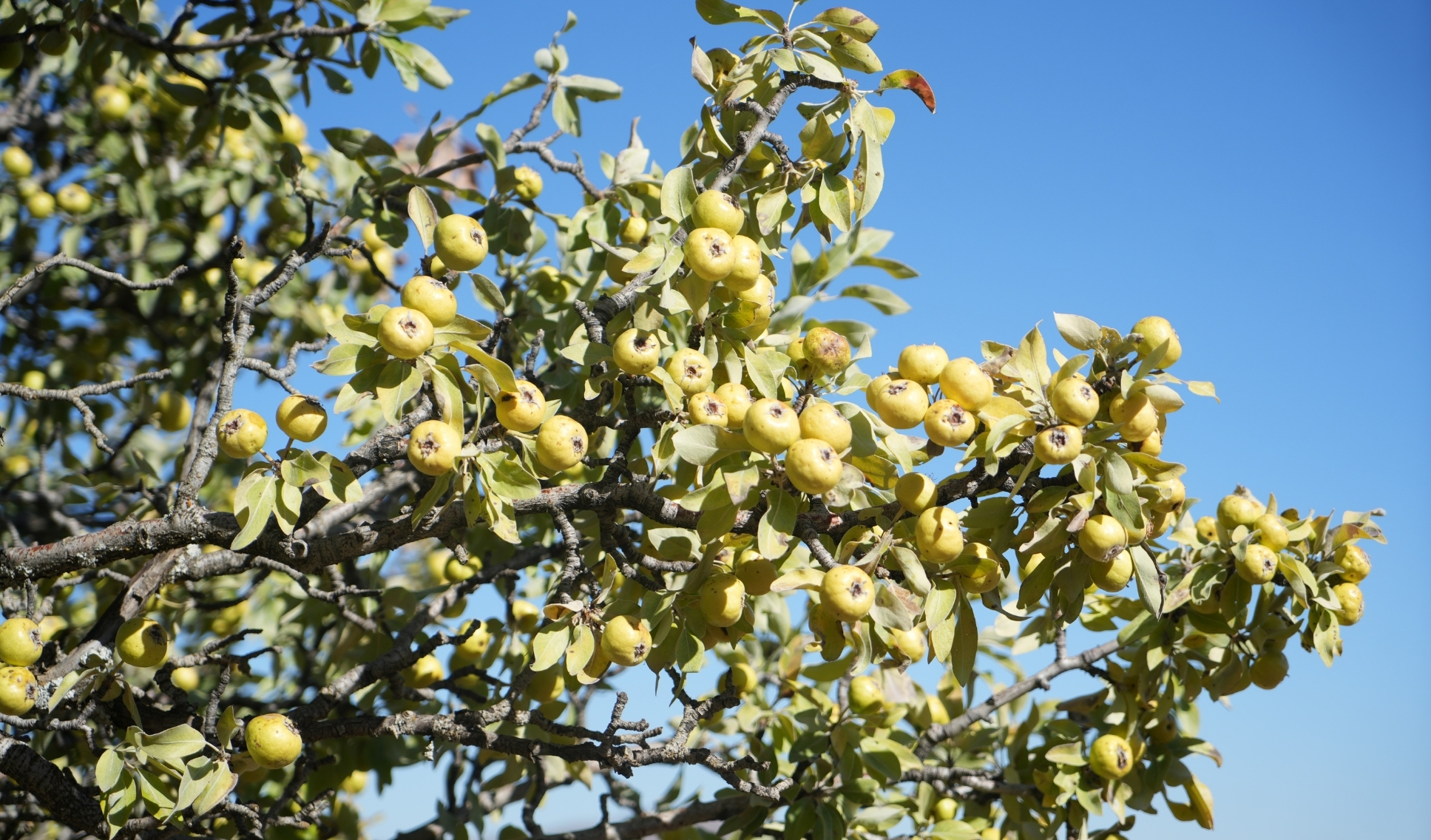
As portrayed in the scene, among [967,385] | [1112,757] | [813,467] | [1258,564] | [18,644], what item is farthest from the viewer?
[1112,757]

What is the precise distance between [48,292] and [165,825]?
133 inches

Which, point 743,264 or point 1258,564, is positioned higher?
point 743,264

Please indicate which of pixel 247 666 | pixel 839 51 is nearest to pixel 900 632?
pixel 839 51

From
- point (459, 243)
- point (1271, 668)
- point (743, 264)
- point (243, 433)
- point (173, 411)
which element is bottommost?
point (1271, 668)

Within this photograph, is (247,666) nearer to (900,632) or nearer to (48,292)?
(900,632)

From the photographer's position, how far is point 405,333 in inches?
76.6

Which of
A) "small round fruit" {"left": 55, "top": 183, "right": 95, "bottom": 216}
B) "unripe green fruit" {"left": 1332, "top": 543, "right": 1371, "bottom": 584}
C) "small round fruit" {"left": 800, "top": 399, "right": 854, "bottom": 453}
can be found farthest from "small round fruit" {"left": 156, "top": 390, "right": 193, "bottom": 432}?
"unripe green fruit" {"left": 1332, "top": 543, "right": 1371, "bottom": 584}

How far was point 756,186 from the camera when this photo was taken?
2.49 m

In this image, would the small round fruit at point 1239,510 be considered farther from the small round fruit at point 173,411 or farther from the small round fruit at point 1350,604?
the small round fruit at point 173,411

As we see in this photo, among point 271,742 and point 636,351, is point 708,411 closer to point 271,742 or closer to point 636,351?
point 636,351

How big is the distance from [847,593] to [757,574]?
29 cm

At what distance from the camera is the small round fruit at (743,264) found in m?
2.14

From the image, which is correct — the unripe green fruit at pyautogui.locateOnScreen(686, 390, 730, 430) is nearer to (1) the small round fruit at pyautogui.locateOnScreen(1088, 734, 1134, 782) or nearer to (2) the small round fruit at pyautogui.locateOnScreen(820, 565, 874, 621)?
(2) the small round fruit at pyautogui.locateOnScreen(820, 565, 874, 621)

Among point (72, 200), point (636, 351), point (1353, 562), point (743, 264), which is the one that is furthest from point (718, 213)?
point (72, 200)
